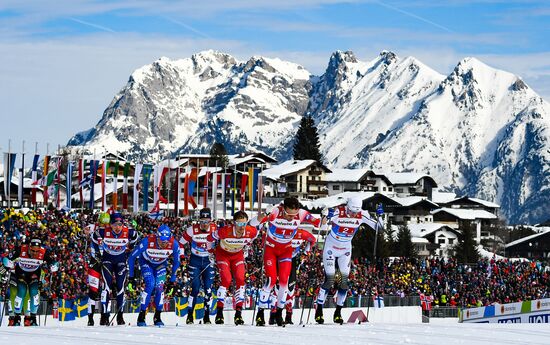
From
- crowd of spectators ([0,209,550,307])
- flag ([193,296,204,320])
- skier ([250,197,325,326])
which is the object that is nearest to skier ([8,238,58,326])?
skier ([250,197,325,326])

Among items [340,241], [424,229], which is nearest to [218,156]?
[424,229]

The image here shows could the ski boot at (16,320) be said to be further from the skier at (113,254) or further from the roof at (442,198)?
the roof at (442,198)

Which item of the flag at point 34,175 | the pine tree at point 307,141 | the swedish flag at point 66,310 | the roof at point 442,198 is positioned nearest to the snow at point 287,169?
the pine tree at point 307,141

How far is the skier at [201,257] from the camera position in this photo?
72.9ft

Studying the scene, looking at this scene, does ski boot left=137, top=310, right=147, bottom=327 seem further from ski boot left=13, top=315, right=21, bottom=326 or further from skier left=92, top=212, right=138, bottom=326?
ski boot left=13, top=315, right=21, bottom=326

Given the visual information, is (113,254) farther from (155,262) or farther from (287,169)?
(287,169)

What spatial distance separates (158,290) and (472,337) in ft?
20.5

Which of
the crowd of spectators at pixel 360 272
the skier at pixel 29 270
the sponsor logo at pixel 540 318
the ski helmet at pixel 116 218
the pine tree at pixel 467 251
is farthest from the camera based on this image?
the pine tree at pixel 467 251

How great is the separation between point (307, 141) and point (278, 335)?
162736mm

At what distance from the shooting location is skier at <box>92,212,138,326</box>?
21969mm

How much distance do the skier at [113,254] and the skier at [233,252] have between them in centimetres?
175

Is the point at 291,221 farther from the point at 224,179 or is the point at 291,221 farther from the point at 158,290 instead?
A: the point at 224,179

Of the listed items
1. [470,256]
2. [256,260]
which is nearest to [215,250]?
[256,260]

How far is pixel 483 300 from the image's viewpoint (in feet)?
189
